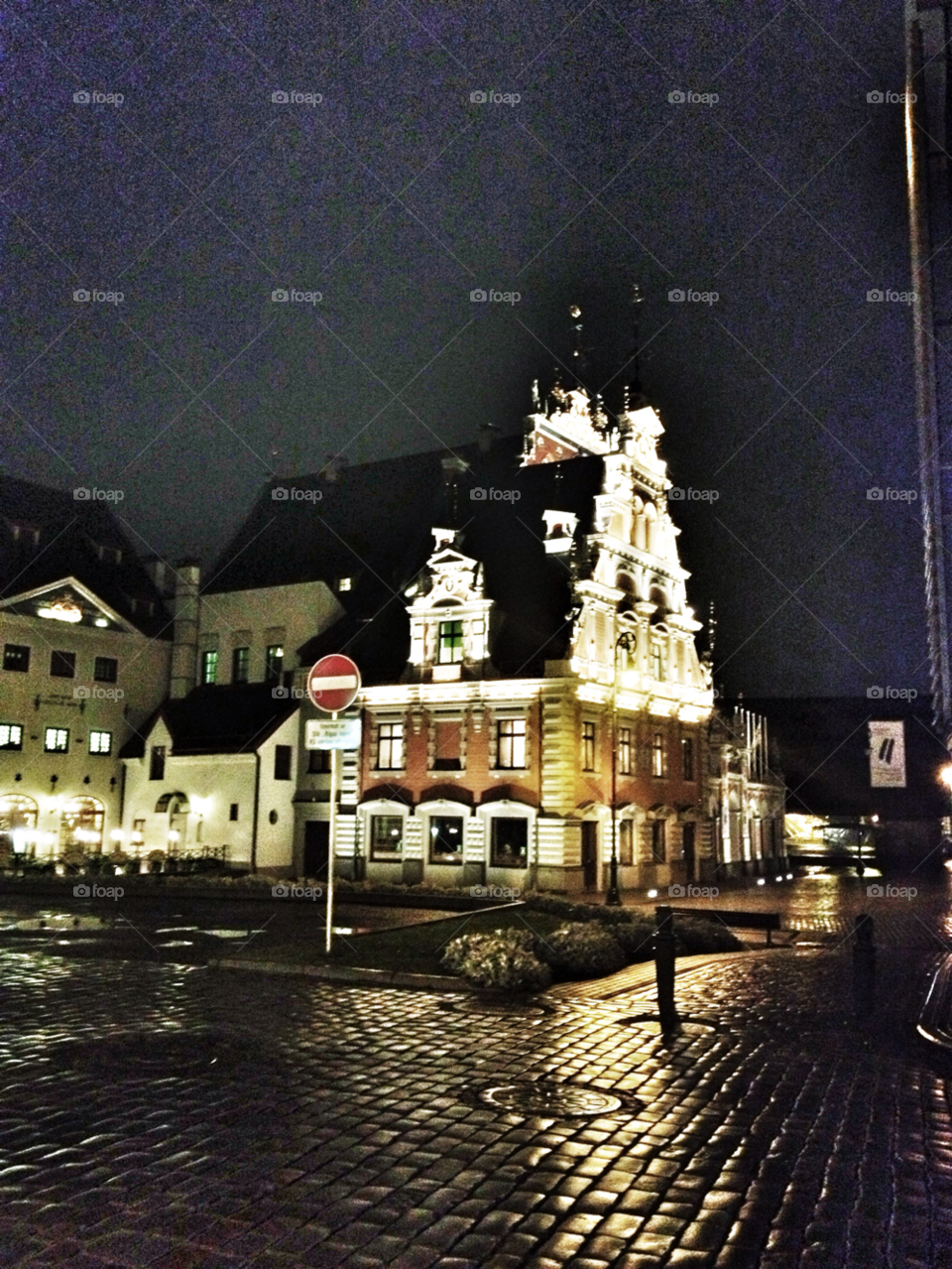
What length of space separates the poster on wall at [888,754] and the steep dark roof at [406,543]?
68.8ft

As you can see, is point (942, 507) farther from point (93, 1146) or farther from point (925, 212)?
point (93, 1146)

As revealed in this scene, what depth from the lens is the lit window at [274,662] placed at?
45.7m

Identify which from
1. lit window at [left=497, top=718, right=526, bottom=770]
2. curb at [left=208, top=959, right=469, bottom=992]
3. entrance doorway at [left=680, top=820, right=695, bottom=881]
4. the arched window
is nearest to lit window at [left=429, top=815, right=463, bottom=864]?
lit window at [left=497, top=718, right=526, bottom=770]

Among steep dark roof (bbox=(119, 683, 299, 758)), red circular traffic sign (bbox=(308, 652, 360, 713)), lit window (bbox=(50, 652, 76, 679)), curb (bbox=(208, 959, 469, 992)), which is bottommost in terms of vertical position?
curb (bbox=(208, 959, 469, 992))

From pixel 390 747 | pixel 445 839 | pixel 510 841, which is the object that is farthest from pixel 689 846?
pixel 390 747

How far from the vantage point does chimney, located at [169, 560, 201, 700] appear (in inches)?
1896

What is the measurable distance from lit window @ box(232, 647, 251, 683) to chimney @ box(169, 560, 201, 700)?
2.35 m

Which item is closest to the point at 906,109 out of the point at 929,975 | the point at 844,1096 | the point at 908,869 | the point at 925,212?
the point at 925,212

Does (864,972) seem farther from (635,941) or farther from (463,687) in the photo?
(463,687)

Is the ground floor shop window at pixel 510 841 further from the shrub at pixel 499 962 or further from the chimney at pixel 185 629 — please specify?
the shrub at pixel 499 962

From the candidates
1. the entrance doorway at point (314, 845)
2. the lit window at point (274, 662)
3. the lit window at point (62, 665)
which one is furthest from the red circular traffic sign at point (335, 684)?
the lit window at point (62, 665)

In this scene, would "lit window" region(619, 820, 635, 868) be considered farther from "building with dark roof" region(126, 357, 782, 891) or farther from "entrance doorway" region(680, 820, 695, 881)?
"entrance doorway" region(680, 820, 695, 881)

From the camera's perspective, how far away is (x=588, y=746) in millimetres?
38281

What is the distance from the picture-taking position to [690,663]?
46562 millimetres
